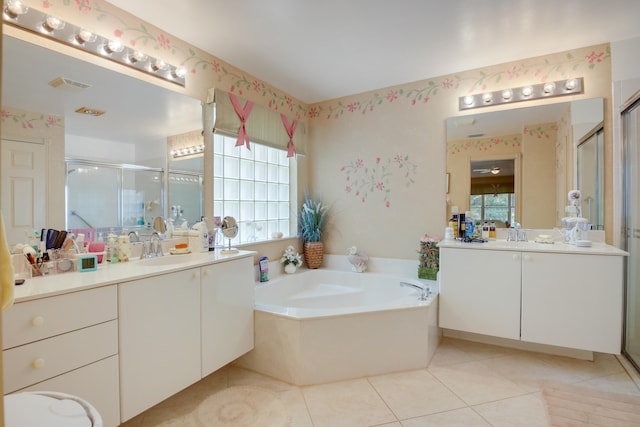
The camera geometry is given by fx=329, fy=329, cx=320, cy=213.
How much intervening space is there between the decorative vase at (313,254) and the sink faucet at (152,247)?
63.5 inches

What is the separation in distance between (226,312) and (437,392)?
4.62 ft

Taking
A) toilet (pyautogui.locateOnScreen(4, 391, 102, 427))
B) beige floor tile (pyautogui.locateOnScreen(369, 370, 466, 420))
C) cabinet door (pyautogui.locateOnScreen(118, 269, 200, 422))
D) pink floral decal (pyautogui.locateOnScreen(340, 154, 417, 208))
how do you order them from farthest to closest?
1. pink floral decal (pyautogui.locateOnScreen(340, 154, 417, 208))
2. beige floor tile (pyautogui.locateOnScreen(369, 370, 466, 420))
3. cabinet door (pyautogui.locateOnScreen(118, 269, 200, 422))
4. toilet (pyautogui.locateOnScreen(4, 391, 102, 427))

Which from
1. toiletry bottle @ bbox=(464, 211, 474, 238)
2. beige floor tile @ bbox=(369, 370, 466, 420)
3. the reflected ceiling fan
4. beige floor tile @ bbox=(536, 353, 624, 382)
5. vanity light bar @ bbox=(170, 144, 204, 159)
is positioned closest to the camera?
beige floor tile @ bbox=(369, 370, 466, 420)

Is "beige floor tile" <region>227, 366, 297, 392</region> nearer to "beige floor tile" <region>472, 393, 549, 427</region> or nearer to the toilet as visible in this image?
"beige floor tile" <region>472, 393, 549, 427</region>

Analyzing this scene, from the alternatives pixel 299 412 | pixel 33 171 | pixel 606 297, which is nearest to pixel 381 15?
pixel 33 171

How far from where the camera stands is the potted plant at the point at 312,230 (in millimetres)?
3465

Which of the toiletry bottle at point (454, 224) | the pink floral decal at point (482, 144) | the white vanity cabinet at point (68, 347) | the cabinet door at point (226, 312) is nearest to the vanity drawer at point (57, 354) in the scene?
the white vanity cabinet at point (68, 347)

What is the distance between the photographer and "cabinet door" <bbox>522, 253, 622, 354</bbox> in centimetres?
212

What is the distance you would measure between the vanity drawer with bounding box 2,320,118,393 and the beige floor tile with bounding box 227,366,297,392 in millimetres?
956

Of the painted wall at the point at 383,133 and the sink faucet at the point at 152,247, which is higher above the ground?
the painted wall at the point at 383,133

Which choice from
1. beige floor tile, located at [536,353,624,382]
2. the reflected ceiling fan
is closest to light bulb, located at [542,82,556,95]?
the reflected ceiling fan

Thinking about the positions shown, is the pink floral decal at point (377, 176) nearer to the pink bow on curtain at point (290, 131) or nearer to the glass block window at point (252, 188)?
the pink bow on curtain at point (290, 131)

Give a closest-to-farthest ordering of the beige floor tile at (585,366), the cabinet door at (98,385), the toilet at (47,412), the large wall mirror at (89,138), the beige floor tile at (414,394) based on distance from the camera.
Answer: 1. the toilet at (47,412)
2. the cabinet door at (98,385)
3. the large wall mirror at (89,138)
4. the beige floor tile at (414,394)
5. the beige floor tile at (585,366)

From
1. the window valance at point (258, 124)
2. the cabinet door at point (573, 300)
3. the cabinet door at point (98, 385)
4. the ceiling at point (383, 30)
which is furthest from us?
the window valance at point (258, 124)
